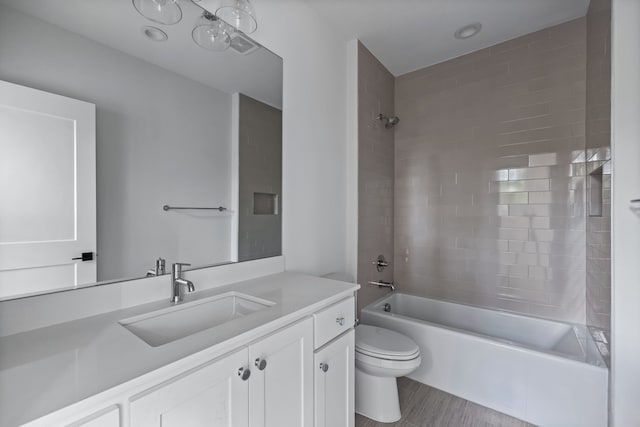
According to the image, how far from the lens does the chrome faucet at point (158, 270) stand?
3.55 ft

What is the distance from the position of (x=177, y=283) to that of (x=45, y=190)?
1.68 ft

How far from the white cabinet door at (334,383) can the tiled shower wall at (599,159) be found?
1.34 meters

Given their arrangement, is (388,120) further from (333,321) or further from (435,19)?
(333,321)

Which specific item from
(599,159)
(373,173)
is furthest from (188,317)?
(599,159)

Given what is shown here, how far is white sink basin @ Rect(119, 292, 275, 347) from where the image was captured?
3.08 feet

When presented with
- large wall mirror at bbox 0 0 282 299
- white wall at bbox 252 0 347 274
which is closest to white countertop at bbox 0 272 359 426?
large wall mirror at bbox 0 0 282 299

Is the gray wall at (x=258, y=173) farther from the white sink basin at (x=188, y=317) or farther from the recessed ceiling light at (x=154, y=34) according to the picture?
the recessed ceiling light at (x=154, y=34)

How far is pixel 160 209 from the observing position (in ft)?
3.71

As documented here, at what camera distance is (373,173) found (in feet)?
8.12

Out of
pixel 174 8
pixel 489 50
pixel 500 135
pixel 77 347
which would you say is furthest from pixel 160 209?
pixel 489 50

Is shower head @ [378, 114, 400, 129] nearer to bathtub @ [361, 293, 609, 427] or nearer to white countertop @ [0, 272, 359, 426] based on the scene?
bathtub @ [361, 293, 609, 427]

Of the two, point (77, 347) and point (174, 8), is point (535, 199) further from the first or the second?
point (77, 347)

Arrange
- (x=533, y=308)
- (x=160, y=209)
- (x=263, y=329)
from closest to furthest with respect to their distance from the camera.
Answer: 1. (x=263, y=329)
2. (x=160, y=209)
3. (x=533, y=308)

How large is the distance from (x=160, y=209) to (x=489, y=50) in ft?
9.12
